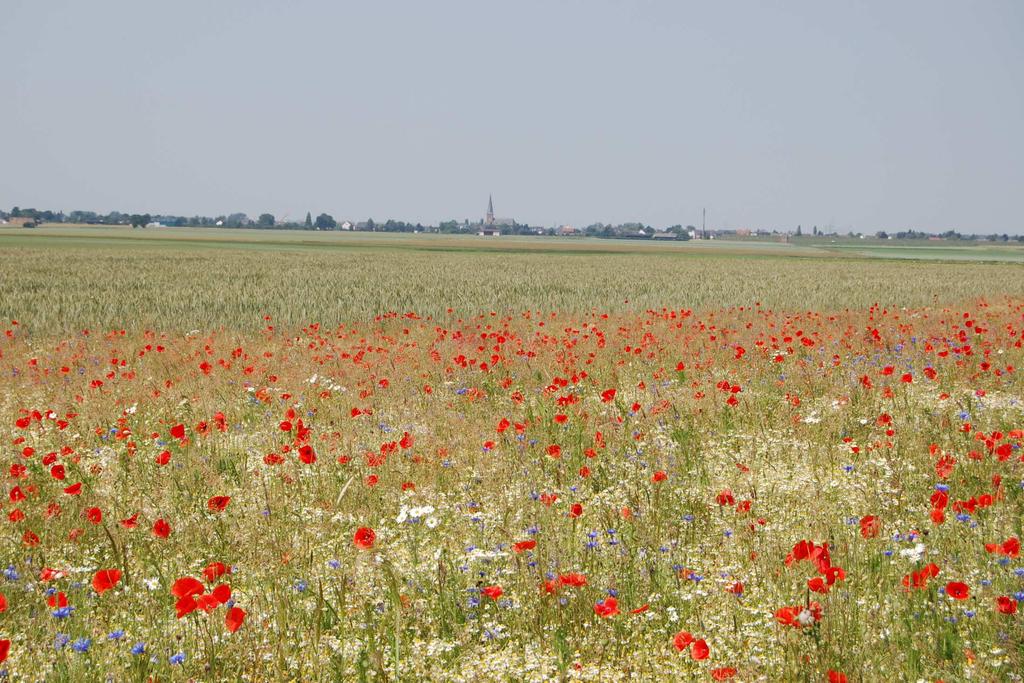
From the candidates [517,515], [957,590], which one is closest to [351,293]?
[517,515]

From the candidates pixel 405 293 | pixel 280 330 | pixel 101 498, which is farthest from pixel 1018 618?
pixel 405 293

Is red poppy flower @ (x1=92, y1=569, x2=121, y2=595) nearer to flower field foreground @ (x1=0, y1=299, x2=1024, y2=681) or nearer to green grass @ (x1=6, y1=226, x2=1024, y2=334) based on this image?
flower field foreground @ (x1=0, y1=299, x2=1024, y2=681)

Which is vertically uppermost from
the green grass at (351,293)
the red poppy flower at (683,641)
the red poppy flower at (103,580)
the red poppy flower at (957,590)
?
the green grass at (351,293)

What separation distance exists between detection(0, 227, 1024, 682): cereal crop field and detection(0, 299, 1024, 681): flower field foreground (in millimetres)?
25

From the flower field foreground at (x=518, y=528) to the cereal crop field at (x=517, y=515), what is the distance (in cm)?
2

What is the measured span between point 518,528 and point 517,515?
0.26 metres

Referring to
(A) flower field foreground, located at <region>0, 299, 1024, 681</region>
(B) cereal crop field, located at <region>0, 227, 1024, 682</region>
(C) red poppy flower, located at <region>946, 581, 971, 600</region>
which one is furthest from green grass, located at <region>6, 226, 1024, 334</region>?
(C) red poppy flower, located at <region>946, 581, 971, 600</region>

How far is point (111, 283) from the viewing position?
83.5 ft

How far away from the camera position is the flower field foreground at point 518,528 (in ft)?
10.9

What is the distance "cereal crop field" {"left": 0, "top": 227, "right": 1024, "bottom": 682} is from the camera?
333 centimetres

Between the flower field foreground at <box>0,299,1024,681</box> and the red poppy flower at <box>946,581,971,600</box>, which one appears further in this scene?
the flower field foreground at <box>0,299,1024,681</box>

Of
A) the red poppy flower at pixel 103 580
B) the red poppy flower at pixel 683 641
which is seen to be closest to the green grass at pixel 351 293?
the red poppy flower at pixel 103 580

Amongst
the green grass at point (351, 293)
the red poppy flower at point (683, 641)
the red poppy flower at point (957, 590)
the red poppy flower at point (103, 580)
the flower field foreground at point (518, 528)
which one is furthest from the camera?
the green grass at point (351, 293)

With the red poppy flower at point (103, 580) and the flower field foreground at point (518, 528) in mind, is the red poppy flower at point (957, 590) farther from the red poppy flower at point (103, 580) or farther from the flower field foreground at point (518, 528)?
the red poppy flower at point (103, 580)
